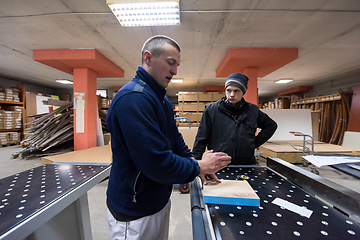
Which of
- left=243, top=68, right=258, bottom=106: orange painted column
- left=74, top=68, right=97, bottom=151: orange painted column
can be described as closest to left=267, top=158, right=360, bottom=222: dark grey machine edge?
left=243, top=68, right=258, bottom=106: orange painted column

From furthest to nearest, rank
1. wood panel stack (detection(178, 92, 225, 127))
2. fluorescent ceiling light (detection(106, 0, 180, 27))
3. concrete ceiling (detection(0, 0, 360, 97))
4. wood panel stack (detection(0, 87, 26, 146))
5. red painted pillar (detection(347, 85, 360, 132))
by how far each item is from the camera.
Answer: wood panel stack (detection(178, 92, 225, 127)) → wood panel stack (detection(0, 87, 26, 146)) → red painted pillar (detection(347, 85, 360, 132)) → concrete ceiling (detection(0, 0, 360, 97)) → fluorescent ceiling light (detection(106, 0, 180, 27))

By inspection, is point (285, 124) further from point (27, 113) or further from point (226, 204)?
point (27, 113)

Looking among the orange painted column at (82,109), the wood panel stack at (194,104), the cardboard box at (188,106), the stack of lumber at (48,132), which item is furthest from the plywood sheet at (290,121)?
the stack of lumber at (48,132)

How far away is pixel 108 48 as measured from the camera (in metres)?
3.66

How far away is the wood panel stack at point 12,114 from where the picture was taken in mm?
5852

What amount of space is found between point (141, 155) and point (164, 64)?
17.5 inches

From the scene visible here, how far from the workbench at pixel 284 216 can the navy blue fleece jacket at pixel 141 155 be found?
17cm

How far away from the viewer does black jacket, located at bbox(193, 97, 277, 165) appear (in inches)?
57.0

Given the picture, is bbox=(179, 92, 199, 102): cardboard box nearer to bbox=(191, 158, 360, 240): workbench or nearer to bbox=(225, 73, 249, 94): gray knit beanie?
bbox=(225, 73, 249, 94): gray knit beanie

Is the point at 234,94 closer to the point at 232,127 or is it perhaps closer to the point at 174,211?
the point at 232,127

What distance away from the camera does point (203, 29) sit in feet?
9.57

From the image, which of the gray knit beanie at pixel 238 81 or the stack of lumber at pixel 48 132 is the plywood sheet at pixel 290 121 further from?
the stack of lumber at pixel 48 132

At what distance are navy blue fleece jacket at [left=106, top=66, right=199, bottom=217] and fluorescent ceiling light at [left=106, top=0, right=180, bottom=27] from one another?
6.55 feet

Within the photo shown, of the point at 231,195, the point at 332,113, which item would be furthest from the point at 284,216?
the point at 332,113
